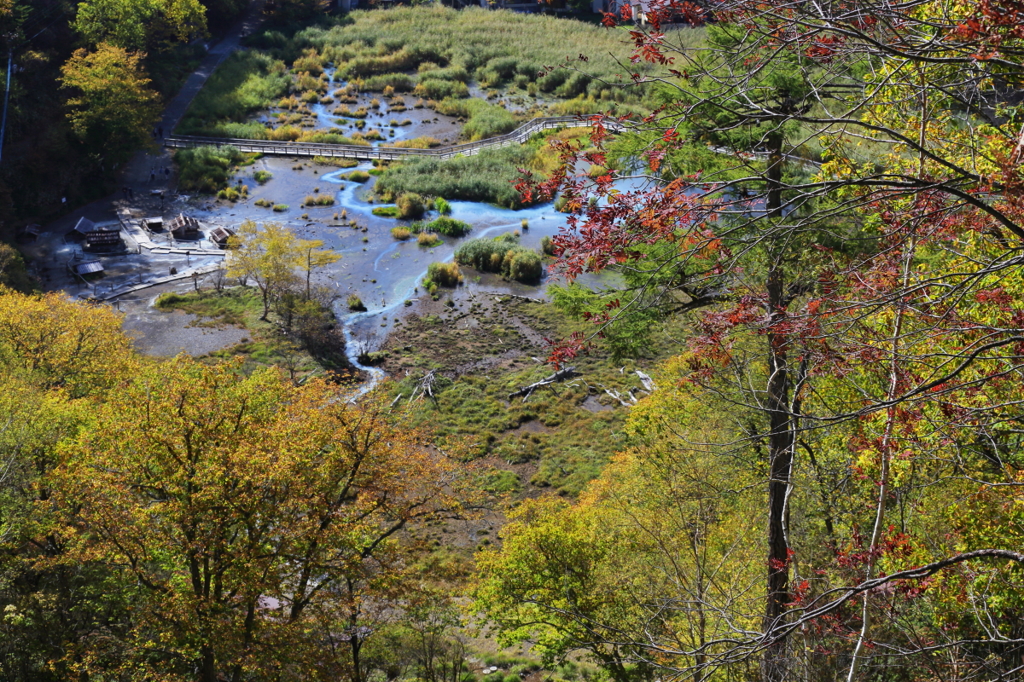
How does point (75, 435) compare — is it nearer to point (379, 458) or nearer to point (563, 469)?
point (379, 458)

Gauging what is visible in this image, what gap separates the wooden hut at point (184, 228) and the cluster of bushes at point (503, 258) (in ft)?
41.6

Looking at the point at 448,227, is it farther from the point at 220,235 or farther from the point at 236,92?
the point at 236,92

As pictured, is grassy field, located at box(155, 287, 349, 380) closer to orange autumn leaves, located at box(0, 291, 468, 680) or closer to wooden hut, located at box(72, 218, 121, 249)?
wooden hut, located at box(72, 218, 121, 249)

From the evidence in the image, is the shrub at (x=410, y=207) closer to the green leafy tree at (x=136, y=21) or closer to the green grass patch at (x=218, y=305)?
the green grass patch at (x=218, y=305)

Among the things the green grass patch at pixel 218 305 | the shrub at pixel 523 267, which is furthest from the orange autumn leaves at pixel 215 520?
the shrub at pixel 523 267

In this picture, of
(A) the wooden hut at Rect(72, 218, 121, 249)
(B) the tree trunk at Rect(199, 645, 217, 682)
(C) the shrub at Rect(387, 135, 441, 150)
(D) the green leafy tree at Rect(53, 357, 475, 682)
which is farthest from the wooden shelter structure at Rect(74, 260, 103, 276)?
(B) the tree trunk at Rect(199, 645, 217, 682)

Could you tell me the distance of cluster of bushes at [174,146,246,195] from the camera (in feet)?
138

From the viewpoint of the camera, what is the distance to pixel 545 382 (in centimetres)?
2850

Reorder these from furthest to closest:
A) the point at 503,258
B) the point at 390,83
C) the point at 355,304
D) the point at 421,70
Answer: the point at 421,70 → the point at 390,83 → the point at 503,258 → the point at 355,304

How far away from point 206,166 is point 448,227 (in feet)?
48.4

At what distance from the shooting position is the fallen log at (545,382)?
27.9 metres

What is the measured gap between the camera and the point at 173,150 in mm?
46188

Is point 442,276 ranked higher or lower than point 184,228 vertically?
lower

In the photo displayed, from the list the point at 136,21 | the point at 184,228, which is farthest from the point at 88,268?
the point at 136,21
